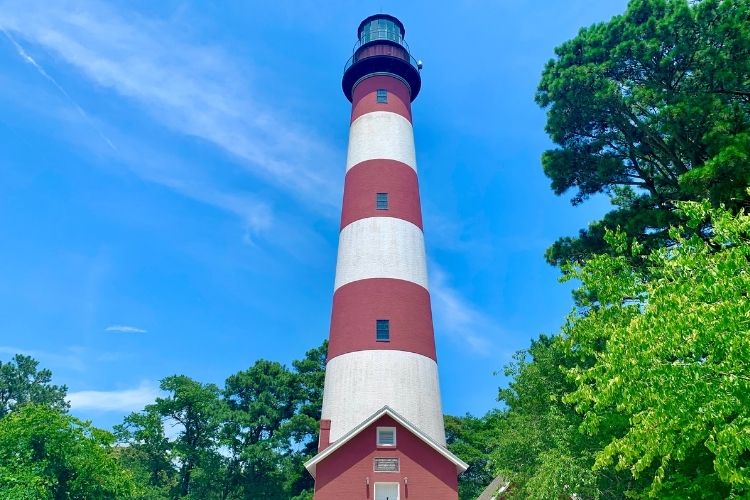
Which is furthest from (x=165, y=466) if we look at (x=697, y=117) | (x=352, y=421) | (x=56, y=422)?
(x=697, y=117)

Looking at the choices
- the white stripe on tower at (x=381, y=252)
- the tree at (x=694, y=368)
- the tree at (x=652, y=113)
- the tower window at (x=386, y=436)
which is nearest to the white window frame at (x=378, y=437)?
the tower window at (x=386, y=436)

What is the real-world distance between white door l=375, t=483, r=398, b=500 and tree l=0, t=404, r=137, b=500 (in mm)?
15726

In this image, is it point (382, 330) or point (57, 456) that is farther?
point (57, 456)

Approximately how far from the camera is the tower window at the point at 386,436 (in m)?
19.0

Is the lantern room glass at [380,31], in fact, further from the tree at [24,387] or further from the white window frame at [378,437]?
the tree at [24,387]

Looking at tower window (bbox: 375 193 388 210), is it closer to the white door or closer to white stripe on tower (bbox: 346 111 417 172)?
white stripe on tower (bbox: 346 111 417 172)

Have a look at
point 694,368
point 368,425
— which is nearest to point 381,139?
point 368,425

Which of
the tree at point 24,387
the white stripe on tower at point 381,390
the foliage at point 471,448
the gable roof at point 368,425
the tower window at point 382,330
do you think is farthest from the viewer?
the tree at point 24,387

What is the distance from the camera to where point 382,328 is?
840 inches

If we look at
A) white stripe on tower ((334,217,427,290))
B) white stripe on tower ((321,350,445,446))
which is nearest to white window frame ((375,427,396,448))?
white stripe on tower ((321,350,445,446))

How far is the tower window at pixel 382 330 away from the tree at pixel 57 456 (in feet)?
52.8

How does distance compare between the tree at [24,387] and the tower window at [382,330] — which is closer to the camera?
the tower window at [382,330]

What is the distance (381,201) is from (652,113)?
36.4 ft

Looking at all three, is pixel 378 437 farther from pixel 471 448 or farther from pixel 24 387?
pixel 24 387
